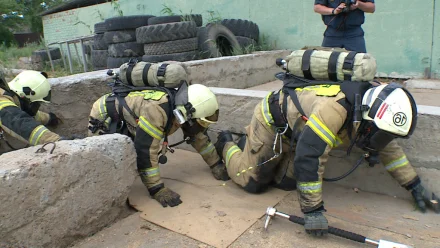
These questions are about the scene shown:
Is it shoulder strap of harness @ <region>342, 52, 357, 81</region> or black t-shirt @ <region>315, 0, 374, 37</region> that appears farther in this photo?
black t-shirt @ <region>315, 0, 374, 37</region>

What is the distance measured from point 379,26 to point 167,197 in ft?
16.7

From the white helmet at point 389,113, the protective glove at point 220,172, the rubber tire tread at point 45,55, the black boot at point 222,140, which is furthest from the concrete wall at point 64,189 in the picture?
the rubber tire tread at point 45,55

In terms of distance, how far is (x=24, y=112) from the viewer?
10.0ft

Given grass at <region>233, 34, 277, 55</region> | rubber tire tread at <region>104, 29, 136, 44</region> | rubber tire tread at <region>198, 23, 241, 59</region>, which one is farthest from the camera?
grass at <region>233, 34, 277, 55</region>

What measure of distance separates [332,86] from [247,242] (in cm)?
120

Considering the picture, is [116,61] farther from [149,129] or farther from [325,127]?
[325,127]

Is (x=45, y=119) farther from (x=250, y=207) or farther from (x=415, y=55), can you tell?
(x=415, y=55)

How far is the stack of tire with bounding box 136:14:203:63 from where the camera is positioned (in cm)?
565

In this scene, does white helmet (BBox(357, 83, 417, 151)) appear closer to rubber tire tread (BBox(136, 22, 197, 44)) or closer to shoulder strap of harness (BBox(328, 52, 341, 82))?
shoulder strap of harness (BBox(328, 52, 341, 82))

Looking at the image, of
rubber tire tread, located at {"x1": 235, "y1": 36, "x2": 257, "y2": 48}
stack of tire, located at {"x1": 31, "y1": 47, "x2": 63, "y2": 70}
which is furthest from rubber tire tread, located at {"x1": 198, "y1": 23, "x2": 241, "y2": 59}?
stack of tire, located at {"x1": 31, "y1": 47, "x2": 63, "y2": 70}

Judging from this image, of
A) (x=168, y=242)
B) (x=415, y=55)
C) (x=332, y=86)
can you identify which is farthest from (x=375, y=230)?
(x=415, y=55)

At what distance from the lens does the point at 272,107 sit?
2883 millimetres

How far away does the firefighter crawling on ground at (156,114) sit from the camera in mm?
3000

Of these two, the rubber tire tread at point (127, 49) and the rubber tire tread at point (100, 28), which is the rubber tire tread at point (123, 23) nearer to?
the rubber tire tread at point (127, 49)
